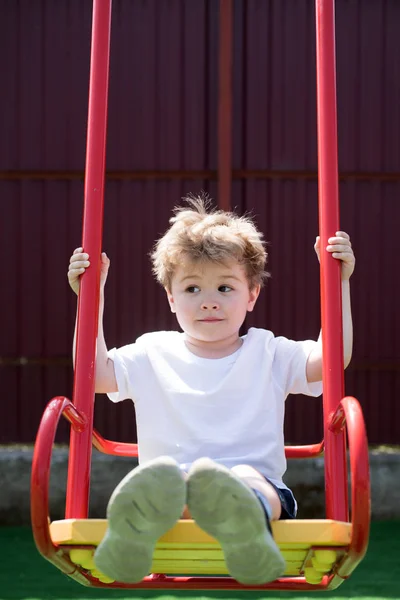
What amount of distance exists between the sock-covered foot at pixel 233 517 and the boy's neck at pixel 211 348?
706 millimetres

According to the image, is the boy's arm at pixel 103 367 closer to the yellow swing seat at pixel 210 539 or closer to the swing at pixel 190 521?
the swing at pixel 190 521

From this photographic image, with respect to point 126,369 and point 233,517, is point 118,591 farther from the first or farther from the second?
point 233,517

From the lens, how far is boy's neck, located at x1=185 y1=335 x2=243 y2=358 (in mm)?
2973

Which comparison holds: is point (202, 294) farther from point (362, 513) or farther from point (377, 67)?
point (377, 67)

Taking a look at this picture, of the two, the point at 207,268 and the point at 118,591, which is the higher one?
the point at 207,268

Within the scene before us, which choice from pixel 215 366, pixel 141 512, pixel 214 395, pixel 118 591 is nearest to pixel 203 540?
pixel 141 512

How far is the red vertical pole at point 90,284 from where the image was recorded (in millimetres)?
2688

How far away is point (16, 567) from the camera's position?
183 inches

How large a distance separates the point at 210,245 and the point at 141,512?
0.87 metres

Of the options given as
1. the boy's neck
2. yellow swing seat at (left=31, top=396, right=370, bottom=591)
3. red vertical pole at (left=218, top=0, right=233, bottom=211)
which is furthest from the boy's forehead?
red vertical pole at (left=218, top=0, right=233, bottom=211)

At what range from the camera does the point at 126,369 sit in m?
2.97

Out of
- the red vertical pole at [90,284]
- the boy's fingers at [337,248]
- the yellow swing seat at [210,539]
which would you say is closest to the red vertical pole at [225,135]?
the red vertical pole at [90,284]

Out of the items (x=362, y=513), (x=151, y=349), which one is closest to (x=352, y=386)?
(x=151, y=349)

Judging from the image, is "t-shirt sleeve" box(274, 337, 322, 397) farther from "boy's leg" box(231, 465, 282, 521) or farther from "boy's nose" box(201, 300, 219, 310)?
"boy's leg" box(231, 465, 282, 521)
